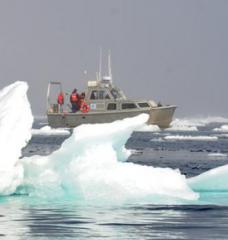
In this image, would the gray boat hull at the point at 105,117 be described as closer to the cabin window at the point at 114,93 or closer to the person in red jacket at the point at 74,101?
the person in red jacket at the point at 74,101

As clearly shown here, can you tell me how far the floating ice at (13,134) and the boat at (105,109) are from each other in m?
71.5

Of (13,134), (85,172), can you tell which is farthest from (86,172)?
(13,134)

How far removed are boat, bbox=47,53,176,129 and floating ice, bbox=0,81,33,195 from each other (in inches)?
2815

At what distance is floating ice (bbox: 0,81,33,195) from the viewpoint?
991 inches

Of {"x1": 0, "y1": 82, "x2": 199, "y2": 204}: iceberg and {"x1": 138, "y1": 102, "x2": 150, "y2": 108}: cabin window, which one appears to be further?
{"x1": 138, "y1": 102, "x2": 150, "y2": 108}: cabin window

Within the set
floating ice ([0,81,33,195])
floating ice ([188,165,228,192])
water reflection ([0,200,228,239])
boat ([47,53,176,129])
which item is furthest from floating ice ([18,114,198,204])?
boat ([47,53,176,129])

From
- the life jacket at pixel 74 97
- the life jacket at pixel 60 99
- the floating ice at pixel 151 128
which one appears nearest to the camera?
the life jacket at pixel 74 97

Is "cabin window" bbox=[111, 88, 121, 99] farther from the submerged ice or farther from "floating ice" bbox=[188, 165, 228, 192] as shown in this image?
the submerged ice

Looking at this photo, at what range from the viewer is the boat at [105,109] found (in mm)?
99000

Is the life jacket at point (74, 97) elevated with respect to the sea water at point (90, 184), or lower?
lower

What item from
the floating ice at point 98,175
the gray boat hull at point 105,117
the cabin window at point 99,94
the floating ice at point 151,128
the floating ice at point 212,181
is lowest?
the floating ice at point 151,128

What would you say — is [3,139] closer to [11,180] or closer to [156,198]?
[11,180]

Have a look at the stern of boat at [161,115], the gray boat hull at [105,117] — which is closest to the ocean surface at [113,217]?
the gray boat hull at [105,117]

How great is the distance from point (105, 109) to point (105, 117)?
2.34ft
